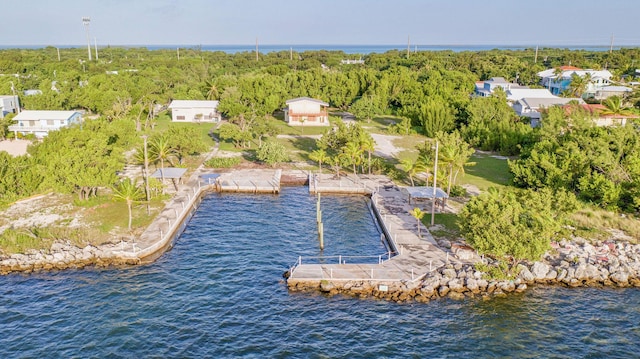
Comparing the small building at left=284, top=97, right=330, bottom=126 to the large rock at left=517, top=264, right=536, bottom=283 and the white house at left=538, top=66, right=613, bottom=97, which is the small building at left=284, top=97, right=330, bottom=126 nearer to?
the large rock at left=517, top=264, right=536, bottom=283

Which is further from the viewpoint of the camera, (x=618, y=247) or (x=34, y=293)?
(x=618, y=247)

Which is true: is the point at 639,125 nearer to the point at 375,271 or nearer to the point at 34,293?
the point at 375,271

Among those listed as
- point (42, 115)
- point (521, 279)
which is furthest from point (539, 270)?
point (42, 115)

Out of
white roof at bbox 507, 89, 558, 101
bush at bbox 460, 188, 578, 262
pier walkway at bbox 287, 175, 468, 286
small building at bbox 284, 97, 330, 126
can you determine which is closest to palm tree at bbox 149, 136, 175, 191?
pier walkway at bbox 287, 175, 468, 286

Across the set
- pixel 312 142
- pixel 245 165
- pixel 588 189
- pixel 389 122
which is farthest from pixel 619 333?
pixel 389 122

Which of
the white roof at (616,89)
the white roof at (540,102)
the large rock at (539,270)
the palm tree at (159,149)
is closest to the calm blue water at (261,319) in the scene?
the large rock at (539,270)

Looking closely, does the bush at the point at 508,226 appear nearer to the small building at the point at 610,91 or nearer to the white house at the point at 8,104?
the white house at the point at 8,104
